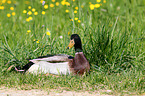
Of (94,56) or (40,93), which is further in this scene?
(94,56)

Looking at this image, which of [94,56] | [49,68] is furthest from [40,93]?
[94,56]

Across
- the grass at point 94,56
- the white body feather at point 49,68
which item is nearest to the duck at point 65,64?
the white body feather at point 49,68

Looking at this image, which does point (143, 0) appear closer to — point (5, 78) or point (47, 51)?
point (47, 51)

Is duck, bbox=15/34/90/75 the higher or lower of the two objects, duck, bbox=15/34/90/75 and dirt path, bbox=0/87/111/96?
the higher

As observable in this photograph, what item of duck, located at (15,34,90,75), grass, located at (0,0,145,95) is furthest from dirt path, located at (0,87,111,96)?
duck, located at (15,34,90,75)

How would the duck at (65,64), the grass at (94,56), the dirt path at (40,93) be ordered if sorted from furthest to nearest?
the duck at (65,64), the grass at (94,56), the dirt path at (40,93)

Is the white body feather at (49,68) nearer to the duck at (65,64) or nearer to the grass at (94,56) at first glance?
Answer: the duck at (65,64)

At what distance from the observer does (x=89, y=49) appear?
585cm

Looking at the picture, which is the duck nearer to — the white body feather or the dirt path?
the white body feather

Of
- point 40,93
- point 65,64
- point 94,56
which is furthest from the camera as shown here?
point 94,56

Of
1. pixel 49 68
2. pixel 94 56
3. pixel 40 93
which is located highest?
pixel 94 56

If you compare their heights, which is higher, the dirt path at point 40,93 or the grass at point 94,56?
the grass at point 94,56

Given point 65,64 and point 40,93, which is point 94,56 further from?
point 40,93

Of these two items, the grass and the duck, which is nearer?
the grass
